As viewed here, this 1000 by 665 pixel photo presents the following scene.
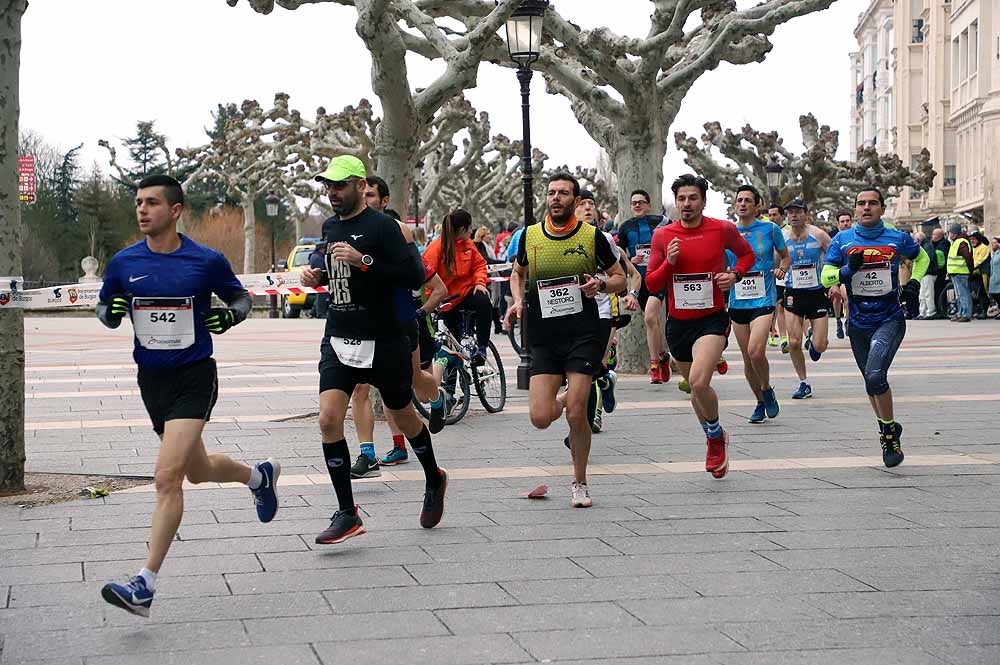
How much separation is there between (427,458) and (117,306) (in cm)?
186

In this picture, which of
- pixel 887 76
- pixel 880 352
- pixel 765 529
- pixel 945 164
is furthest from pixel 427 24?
pixel 887 76

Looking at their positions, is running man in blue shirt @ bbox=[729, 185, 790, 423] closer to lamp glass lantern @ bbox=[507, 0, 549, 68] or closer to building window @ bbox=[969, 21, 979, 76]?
lamp glass lantern @ bbox=[507, 0, 549, 68]

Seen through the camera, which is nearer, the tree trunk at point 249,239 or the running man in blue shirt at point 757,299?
the running man in blue shirt at point 757,299

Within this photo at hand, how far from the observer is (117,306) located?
602cm

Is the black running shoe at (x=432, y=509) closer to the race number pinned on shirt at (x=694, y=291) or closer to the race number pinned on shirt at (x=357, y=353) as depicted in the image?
the race number pinned on shirt at (x=357, y=353)

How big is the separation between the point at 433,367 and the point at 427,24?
4.01 m

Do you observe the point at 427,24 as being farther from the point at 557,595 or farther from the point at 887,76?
the point at 887,76

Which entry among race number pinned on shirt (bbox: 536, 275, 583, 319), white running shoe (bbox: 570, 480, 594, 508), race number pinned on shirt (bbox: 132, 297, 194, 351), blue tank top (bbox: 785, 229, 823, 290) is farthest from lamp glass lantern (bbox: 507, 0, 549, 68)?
race number pinned on shirt (bbox: 132, 297, 194, 351)

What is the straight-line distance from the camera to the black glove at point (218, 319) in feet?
19.6

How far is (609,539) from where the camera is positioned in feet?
22.0

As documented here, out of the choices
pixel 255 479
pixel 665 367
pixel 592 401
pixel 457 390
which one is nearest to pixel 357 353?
pixel 255 479

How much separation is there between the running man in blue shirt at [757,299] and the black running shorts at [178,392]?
6.26m

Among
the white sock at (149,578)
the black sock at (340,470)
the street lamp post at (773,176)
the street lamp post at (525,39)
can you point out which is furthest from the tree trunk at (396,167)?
the street lamp post at (773,176)

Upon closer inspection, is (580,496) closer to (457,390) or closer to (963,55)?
(457,390)
